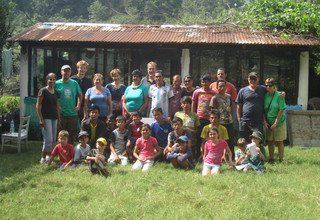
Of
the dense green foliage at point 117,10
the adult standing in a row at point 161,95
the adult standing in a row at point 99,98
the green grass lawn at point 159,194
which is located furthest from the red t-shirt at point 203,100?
the dense green foliage at point 117,10

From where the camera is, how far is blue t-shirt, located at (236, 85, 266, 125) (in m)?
7.88

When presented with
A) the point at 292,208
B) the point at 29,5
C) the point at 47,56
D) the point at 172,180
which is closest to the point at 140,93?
the point at 172,180

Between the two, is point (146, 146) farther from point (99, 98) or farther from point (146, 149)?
point (99, 98)

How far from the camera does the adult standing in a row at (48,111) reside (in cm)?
779

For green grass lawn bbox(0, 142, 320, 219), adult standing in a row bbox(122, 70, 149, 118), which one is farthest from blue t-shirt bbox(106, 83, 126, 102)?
green grass lawn bbox(0, 142, 320, 219)

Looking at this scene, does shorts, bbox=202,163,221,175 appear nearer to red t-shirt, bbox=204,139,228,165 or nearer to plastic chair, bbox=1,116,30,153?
red t-shirt, bbox=204,139,228,165

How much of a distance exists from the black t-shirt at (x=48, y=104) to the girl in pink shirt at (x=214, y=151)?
2.95 metres

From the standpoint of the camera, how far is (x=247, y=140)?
320 inches

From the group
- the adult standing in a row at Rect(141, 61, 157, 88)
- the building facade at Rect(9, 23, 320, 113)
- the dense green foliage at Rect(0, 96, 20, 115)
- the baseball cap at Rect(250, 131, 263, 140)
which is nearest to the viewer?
the baseball cap at Rect(250, 131, 263, 140)

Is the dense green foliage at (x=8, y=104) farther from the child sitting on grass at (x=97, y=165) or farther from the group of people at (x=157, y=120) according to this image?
the child sitting on grass at (x=97, y=165)

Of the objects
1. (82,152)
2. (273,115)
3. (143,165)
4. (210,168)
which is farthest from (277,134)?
(82,152)

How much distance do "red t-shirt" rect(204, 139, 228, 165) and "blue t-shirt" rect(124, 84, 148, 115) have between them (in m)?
1.70

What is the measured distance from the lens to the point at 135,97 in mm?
8133

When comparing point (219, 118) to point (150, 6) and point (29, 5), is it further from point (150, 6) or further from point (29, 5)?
point (150, 6)
